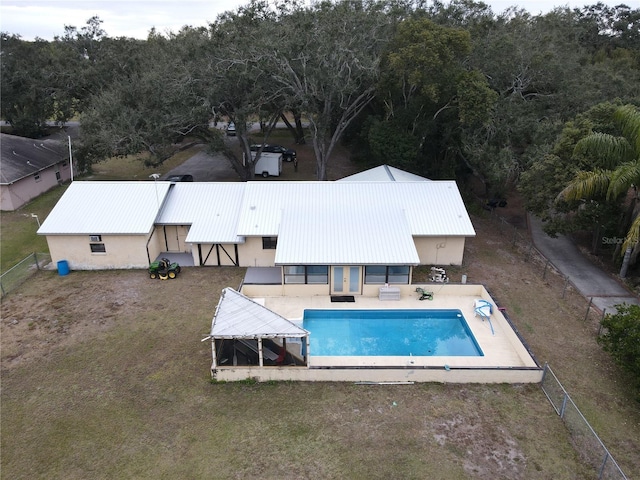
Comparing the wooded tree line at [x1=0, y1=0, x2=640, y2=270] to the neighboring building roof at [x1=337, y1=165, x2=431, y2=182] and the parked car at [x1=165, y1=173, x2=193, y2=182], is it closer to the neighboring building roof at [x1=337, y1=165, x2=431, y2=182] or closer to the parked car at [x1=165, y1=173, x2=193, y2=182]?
the parked car at [x1=165, y1=173, x2=193, y2=182]

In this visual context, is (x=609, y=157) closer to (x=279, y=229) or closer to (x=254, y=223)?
(x=279, y=229)

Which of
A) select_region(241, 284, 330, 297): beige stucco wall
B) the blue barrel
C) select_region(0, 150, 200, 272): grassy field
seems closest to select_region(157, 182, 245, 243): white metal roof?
select_region(241, 284, 330, 297): beige stucco wall

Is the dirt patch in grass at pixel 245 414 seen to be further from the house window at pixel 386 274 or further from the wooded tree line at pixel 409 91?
the wooded tree line at pixel 409 91

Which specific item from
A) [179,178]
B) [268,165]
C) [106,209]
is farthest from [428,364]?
[268,165]

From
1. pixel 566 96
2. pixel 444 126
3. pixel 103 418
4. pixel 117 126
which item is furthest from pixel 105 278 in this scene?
pixel 566 96

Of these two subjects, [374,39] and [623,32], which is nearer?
[374,39]

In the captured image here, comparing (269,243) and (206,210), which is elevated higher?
(206,210)

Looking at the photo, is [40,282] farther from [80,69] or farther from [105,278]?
[80,69]
